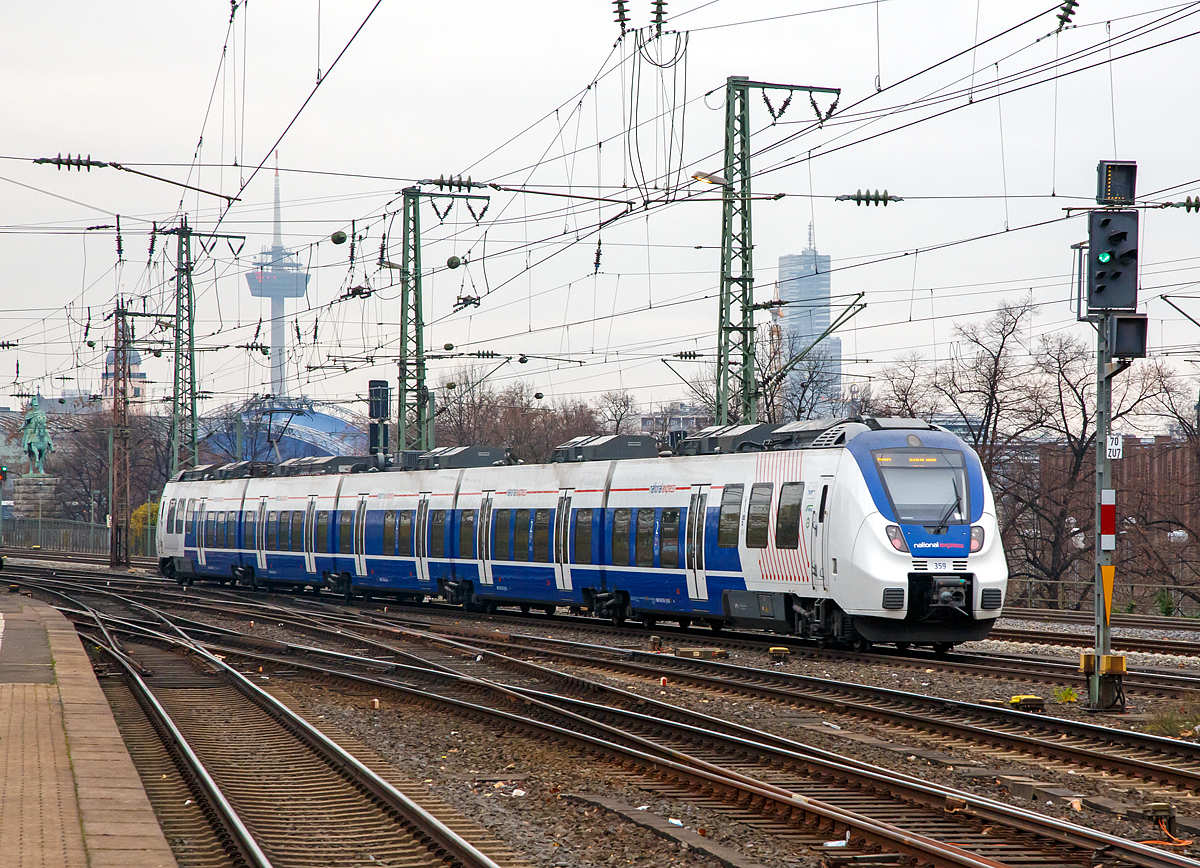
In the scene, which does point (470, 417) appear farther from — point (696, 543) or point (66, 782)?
point (66, 782)

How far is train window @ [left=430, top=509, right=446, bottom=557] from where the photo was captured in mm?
30906

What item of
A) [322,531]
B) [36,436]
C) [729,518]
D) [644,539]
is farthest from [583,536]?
[36,436]

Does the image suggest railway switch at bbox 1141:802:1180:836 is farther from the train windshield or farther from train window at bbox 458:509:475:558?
train window at bbox 458:509:475:558

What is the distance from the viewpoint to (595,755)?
1190cm

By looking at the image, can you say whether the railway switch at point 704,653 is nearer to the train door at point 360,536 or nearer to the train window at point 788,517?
the train window at point 788,517

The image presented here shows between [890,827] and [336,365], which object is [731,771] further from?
[336,365]

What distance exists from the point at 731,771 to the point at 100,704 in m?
7.37

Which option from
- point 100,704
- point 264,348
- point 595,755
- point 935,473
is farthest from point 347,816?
point 264,348

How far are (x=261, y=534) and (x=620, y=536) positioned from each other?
18829 millimetres

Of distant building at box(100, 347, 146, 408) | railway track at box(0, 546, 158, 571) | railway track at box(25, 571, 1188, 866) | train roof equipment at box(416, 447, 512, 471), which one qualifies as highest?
distant building at box(100, 347, 146, 408)

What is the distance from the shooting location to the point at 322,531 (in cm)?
3641

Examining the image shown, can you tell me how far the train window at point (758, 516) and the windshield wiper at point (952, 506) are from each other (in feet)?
9.35

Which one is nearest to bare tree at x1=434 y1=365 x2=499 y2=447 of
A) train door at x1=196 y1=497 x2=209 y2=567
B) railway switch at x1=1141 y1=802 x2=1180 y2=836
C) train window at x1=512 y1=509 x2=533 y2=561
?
train door at x1=196 y1=497 x2=209 y2=567

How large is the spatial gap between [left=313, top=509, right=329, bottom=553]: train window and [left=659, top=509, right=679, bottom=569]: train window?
15.4 m
